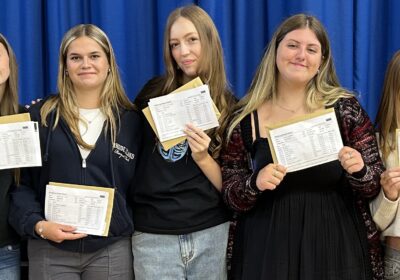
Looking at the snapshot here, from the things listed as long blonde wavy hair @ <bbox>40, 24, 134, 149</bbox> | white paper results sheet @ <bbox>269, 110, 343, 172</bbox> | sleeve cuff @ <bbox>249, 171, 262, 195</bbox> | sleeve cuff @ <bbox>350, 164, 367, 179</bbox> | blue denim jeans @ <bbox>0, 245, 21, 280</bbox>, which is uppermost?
long blonde wavy hair @ <bbox>40, 24, 134, 149</bbox>

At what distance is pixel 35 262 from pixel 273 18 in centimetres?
158

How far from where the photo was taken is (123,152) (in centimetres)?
198

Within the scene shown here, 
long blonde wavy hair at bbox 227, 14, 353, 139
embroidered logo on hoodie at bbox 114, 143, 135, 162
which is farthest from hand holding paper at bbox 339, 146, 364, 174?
embroidered logo on hoodie at bbox 114, 143, 135, 162

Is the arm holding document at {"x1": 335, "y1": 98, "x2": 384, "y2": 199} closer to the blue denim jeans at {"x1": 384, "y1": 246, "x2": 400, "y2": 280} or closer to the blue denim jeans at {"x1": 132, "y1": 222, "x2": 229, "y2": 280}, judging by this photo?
the blue denim jeans at {"x1": 384, "y1": 246, "x2": 400, "y2": 280}

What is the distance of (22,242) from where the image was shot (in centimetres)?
207

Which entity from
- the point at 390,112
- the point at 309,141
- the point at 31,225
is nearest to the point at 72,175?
the point at 31,225

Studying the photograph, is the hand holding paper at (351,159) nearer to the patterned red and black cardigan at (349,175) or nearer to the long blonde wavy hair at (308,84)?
the patterned red and black cardigan at (349,175)

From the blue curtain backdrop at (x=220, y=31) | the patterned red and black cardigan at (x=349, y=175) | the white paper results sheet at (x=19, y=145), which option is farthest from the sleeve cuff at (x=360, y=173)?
the white paper results sheet at (x=19, y=145)

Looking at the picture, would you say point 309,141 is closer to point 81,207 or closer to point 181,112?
point 181,112

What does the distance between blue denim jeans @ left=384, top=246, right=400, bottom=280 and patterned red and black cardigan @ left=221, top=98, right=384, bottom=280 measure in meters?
0.04

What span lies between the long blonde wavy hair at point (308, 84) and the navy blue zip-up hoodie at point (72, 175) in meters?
0.45

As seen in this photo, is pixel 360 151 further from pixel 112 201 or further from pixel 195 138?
pixel 112 201

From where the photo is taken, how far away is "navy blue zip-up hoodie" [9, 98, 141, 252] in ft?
6.22

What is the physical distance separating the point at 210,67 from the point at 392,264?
1052mm
